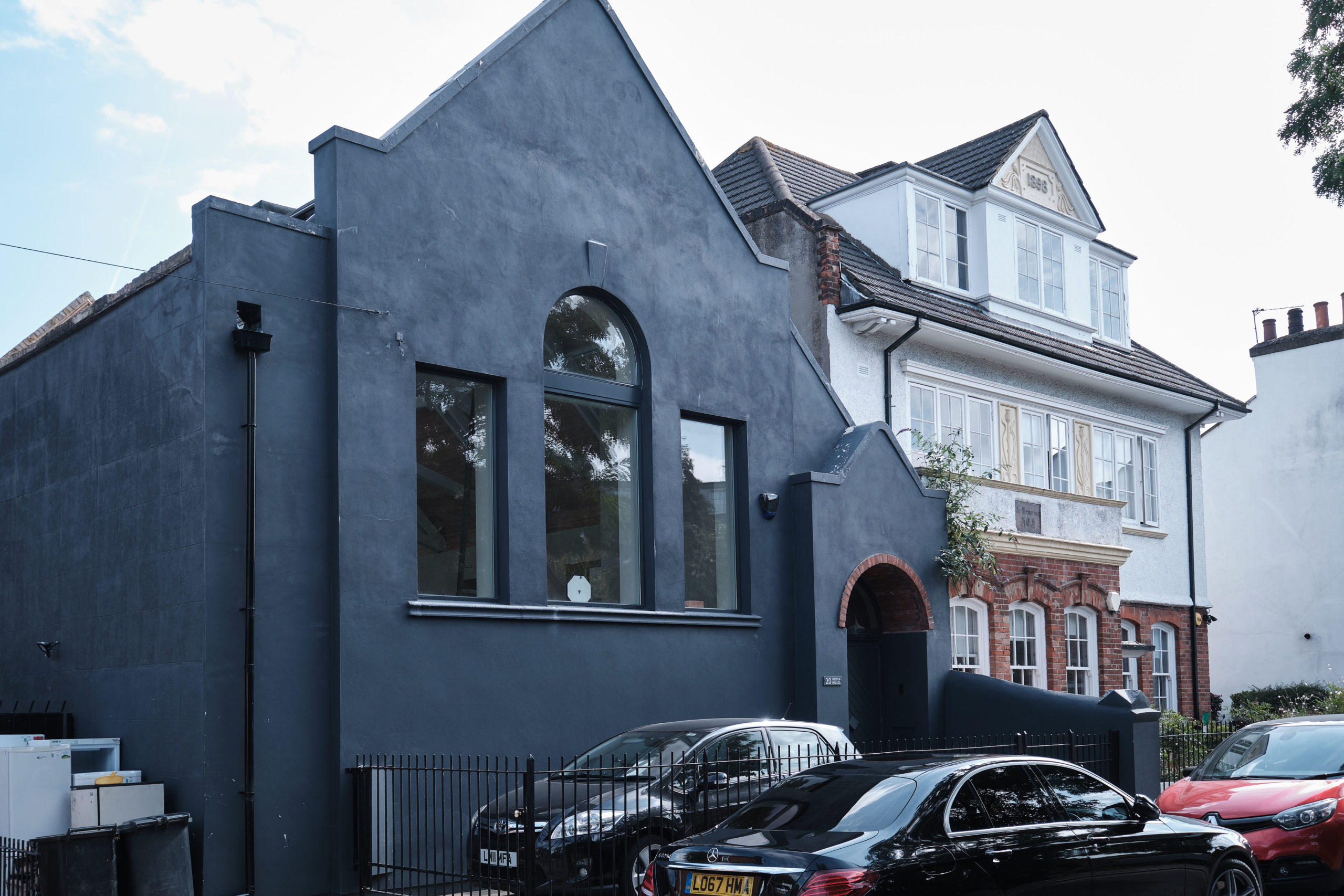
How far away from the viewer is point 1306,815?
1051 cm

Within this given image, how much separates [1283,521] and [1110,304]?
31.4ft

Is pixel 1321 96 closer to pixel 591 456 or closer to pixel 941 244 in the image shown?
pixel 941 244

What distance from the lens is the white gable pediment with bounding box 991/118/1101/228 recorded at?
22672 mm

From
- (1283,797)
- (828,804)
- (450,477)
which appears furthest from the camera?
(450,477)

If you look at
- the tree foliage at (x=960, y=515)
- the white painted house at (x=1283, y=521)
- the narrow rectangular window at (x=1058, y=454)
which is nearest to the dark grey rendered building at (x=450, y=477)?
the tree foliage at (x=960, y=515)

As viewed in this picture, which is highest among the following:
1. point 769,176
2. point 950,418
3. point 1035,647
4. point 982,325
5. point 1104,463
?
point 769,176

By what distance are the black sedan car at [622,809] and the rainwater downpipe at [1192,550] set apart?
15.6 metres

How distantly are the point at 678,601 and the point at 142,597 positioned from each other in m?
5.71

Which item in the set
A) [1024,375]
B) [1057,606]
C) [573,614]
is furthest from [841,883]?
[1024,375]

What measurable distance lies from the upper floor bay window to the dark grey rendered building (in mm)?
7227

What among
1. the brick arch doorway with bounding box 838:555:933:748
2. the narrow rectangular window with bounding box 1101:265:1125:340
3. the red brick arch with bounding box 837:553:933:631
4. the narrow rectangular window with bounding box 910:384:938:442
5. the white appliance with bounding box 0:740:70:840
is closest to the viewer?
the white appliance with bounding box 0:740:70:840

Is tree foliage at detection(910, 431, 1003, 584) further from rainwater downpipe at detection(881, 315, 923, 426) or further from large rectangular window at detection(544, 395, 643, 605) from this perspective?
large rectangular window at detection(544, 395, 643, 605)

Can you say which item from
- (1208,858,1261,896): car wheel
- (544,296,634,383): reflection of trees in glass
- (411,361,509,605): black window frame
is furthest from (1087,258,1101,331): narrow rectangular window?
(1208,858,1261,896): car wheel

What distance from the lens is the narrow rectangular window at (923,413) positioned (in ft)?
64.7
